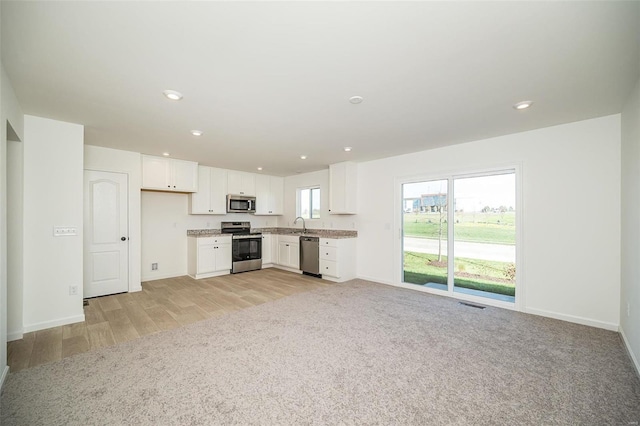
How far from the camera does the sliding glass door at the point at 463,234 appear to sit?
3.96m

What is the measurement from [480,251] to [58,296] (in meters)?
5.84

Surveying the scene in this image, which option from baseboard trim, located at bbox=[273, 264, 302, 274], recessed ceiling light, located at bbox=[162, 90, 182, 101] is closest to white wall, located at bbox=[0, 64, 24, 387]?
recessed ceiling light, located at bbox=[162, 90, 182, 101]

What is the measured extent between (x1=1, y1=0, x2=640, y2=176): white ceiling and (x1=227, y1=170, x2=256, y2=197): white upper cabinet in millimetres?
3008

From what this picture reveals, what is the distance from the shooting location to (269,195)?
23.9 ft

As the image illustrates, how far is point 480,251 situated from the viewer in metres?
4.18

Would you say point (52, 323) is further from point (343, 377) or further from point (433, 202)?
point (433, 202)

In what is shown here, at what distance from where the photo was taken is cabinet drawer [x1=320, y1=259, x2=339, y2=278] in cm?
543

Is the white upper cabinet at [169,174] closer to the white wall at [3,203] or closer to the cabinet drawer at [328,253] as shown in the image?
the white wall at [3,203]

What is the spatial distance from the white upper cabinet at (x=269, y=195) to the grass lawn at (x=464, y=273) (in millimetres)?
3882

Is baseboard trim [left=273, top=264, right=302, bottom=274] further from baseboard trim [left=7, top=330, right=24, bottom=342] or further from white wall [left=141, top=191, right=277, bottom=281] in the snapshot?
baseboard trim [left=7, top=330, right=24, bottom=342]

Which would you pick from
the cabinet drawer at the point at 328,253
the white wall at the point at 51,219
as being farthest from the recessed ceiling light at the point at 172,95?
the cabinet drawer at the point at 328,253

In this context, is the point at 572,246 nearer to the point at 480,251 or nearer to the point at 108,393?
the point at 480,251

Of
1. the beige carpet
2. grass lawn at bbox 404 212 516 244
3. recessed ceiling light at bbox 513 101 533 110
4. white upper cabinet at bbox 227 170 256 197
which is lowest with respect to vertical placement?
the beige carpet

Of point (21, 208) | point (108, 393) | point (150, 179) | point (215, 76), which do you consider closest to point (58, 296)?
point (21, 208)
